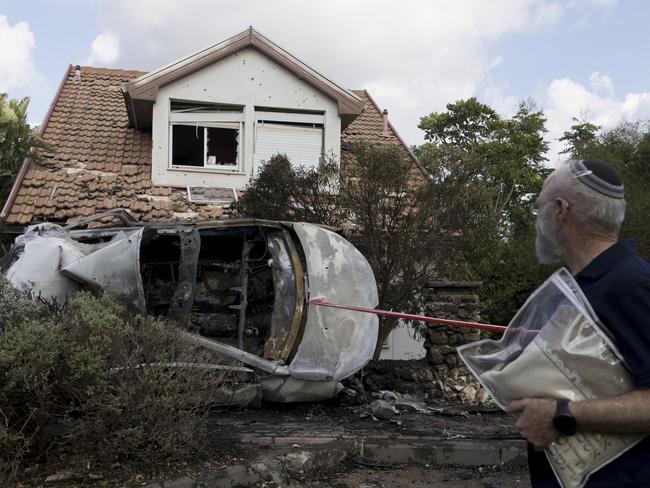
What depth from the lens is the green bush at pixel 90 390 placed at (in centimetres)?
427

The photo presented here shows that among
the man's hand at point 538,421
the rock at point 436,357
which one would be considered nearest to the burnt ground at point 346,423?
the rock at point 436,357

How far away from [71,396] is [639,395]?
3.75 metres

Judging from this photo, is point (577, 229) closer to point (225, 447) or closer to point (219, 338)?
point (225, 447)

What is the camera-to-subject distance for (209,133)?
1445 cm

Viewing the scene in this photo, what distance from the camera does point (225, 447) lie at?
5.41 m

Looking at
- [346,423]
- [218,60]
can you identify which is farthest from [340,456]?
[218,60]

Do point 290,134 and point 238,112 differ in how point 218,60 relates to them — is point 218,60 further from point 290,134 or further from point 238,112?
point 290,134

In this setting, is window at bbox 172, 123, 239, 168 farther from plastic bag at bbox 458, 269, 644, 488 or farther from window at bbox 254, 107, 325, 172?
plastic bag at bbox 458, 269, 644, 488

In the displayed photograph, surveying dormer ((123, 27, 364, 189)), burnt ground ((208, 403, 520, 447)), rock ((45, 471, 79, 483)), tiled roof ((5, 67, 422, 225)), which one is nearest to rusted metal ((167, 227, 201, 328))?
burnt ground ((208, 403, 520, 447))

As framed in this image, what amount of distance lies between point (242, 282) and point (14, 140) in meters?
7.74

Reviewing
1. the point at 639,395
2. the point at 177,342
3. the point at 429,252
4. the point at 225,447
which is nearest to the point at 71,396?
the point at 177,342

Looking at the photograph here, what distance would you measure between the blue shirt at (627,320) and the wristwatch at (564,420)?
155mm

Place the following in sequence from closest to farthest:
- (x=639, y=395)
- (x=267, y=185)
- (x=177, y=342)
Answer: (x=639, y=395)
(x=177, y=342)
(x=267, y=185)

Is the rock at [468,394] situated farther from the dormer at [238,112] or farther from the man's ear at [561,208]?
the man's ear at [561,208]
